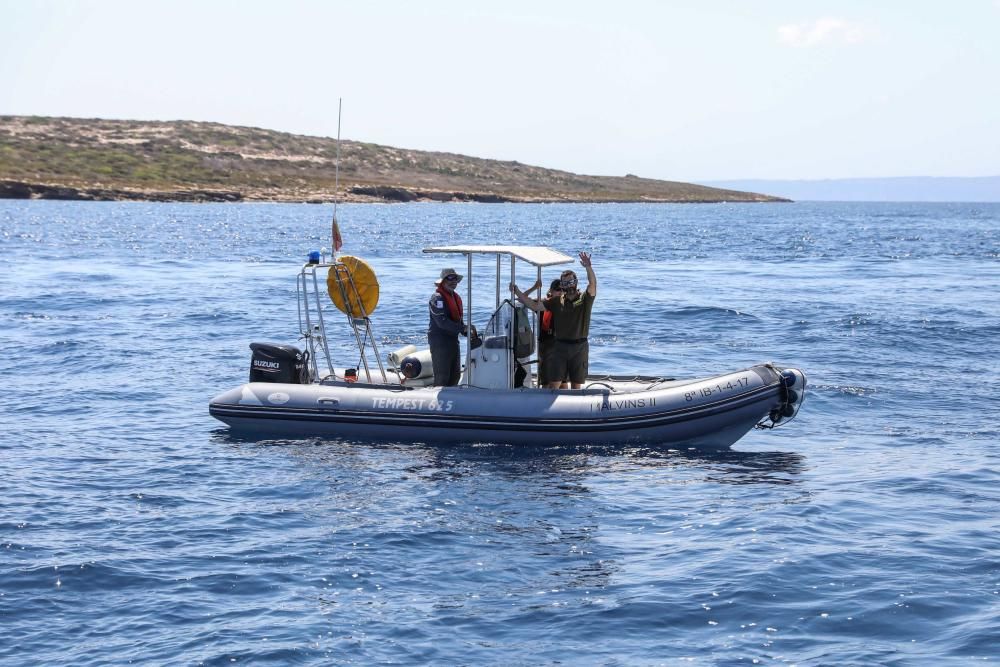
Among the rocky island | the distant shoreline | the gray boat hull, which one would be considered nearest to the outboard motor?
the gray boat hull

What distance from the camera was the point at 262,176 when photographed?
416 ft

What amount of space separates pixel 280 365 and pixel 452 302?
9.15 feet

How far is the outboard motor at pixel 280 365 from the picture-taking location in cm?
1595

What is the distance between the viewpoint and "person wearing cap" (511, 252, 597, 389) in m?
14.5

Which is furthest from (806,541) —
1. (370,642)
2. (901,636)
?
(370,642)

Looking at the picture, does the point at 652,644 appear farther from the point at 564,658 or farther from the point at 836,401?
the point at 836,401

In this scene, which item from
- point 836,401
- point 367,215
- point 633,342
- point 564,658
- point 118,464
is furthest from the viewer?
point 367,215

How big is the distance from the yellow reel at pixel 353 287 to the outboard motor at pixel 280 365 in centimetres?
123

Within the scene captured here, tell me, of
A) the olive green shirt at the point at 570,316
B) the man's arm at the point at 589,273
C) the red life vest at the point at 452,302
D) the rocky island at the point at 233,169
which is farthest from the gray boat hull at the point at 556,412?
the rocky island at the point at 233,169

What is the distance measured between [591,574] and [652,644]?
1497mm

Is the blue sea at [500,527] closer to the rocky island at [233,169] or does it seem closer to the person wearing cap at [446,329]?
the person wearing cap at [446,329]

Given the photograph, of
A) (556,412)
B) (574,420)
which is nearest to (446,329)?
(556,412)

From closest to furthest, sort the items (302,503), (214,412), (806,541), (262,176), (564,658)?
(564,658) < (806,541) < (302,503) < (214,412) < (262,176)

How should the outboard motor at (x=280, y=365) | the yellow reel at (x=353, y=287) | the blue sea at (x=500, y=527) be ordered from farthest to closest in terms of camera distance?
the outboard motor at (x=280, y=365) → the yellow reel at (x=353, y=287) → the blue sea at (x=500, y=527)
